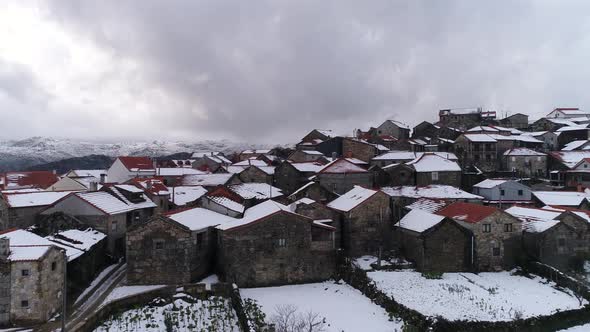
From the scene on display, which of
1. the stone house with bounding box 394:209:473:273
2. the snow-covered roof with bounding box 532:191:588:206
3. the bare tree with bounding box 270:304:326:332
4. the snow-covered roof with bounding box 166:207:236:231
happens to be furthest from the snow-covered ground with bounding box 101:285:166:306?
the snow-covered roof with bounding box 532:191:588:206

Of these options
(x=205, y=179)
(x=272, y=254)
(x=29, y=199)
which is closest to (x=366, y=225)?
(x=272, y=254)

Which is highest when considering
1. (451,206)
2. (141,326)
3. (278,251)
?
(451,206)

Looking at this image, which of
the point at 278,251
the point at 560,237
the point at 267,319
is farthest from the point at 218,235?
the point at 560,237

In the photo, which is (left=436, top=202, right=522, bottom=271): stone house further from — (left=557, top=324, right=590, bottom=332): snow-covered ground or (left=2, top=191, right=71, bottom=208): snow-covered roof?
(left=2, top=191, right=71, bottom=208): snow-covered roof

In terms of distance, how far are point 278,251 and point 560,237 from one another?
24112 mm

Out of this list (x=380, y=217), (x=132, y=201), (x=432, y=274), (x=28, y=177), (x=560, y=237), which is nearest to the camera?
(x=432, y=274)

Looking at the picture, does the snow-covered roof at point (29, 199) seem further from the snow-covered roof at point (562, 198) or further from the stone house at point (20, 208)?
the snow-covered roof at point (562, 198)

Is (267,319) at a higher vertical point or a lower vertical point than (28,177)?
lower

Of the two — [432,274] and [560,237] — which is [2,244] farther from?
[560,237]

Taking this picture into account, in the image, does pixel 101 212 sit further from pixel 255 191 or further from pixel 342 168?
pixel 342 168

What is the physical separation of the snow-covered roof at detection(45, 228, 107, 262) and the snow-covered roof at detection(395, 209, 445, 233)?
2586 centimetres

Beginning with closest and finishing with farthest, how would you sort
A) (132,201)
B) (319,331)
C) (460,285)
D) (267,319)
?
(319,331) → (267,319) → (460,285) → (132,201)

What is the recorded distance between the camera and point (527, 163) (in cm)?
6388

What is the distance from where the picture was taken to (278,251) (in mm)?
30250
